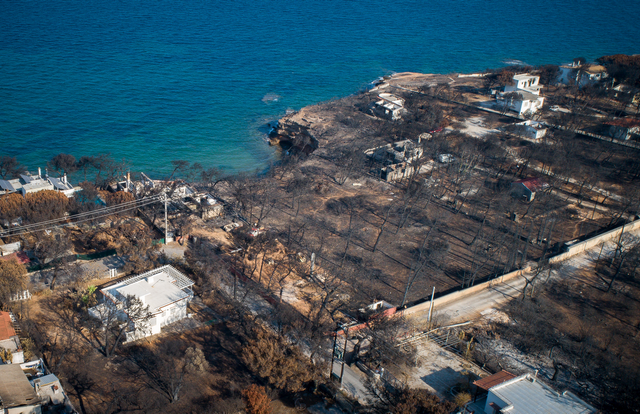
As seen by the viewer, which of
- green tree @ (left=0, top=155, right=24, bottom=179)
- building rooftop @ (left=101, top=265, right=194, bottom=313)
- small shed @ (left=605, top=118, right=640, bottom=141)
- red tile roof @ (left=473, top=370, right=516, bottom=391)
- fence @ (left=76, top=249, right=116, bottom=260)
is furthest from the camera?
small shed @ (left=605, top=118, right=640, bottom=141)

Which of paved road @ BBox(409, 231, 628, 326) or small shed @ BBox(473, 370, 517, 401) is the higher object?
small shed @ BBox(473, 370, 517, 401)

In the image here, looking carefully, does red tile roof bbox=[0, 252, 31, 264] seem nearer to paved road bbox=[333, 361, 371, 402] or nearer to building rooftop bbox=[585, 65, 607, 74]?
paved road bbox=[333, 361, 371, 402]

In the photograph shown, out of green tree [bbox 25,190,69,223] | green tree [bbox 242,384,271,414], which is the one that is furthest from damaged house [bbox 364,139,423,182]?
green tree [bbox 242,384,271,414]

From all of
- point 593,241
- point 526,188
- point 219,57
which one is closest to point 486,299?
point 593,241

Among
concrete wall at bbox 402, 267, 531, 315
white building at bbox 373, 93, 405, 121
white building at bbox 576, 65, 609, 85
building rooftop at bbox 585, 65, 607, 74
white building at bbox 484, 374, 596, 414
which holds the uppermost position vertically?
building rooftop at bbox 585, 65, 607, 74

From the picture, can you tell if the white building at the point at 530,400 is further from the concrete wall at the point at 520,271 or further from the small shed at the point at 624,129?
the small shed at the point at 624,129

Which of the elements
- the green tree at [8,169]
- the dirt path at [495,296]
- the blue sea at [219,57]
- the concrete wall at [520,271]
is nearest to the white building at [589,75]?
the blue sea at [219,57]

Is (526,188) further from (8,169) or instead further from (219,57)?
(219,57)

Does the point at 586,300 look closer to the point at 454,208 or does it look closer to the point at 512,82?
the point at 454,208
